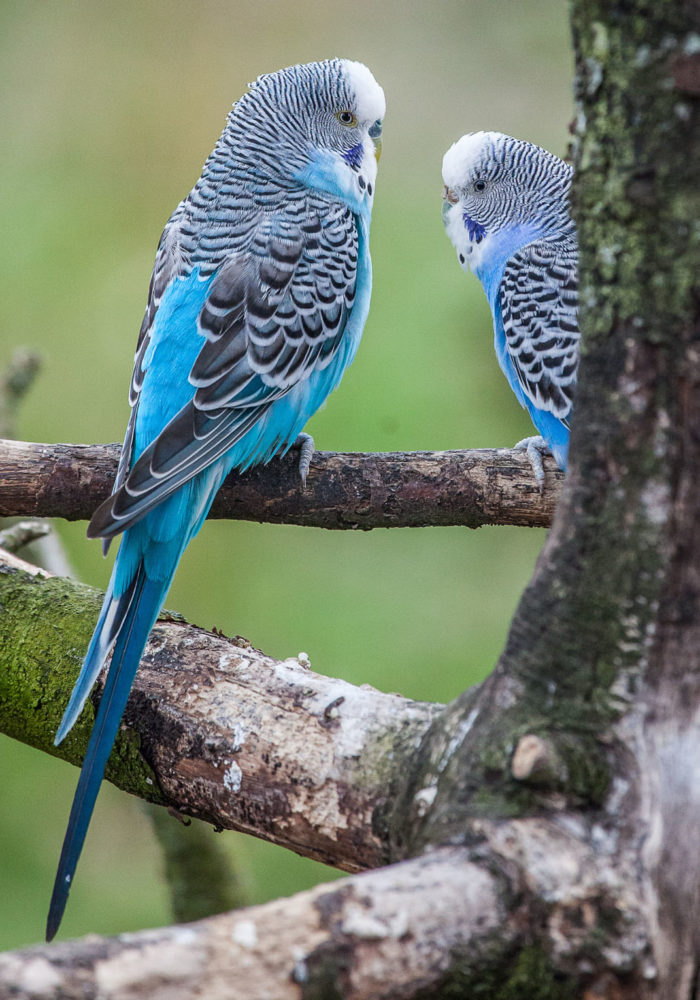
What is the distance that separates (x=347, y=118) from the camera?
210 centimetres

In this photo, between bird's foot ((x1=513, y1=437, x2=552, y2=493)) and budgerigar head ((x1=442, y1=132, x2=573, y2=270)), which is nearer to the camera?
bird's foot ((x1=513, y1=437, x2=552, y2=493))

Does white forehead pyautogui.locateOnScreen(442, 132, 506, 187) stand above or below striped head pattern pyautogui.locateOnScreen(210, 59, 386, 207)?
above

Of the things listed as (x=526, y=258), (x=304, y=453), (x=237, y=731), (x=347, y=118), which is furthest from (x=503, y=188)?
(x=237, y=731)

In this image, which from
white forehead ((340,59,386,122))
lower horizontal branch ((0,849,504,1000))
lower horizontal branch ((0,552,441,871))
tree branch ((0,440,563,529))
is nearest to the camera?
lower horizontal branch ((0,849,504,1000))

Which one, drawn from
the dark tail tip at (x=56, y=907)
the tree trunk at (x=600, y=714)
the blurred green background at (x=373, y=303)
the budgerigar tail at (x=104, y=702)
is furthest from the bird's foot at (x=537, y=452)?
the blurred green background at (x=373, y=303)

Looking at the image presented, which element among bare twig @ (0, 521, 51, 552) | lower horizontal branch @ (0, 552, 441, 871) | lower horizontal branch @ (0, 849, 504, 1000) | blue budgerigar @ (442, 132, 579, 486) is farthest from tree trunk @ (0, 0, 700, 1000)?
bare twig @ (0, 521, 51, 552)

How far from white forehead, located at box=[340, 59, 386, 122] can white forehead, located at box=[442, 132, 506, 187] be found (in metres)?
0.26

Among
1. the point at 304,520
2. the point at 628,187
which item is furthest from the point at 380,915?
the point at 304,520

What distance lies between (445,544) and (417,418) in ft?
1.62

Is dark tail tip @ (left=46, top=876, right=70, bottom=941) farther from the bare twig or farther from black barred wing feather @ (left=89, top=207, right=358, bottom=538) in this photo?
the bare twig

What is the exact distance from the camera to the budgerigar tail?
1.17 meters

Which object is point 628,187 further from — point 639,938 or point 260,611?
point 260,611

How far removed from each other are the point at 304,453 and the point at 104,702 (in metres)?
0.69

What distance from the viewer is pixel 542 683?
0.86 meters
